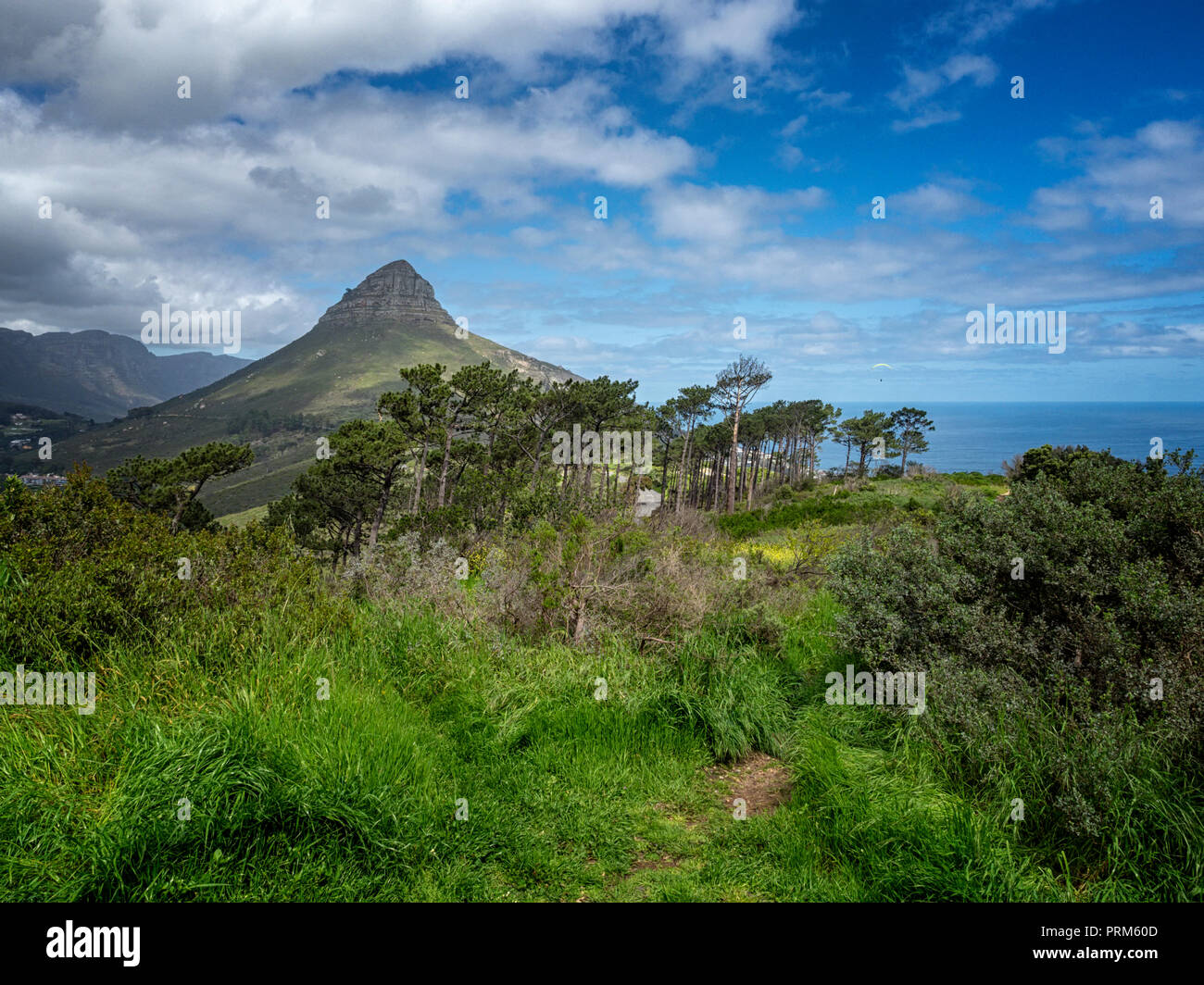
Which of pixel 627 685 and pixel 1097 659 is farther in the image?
pixel 627 685

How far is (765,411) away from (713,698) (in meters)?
54.1

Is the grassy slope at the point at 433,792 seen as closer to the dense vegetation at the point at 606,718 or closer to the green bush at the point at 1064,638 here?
→ the dense vegetation at the point at 606,718

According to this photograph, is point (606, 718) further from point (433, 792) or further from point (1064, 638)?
point (1064, 638)

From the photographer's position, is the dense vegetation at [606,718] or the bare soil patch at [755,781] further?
the bare soil patch at [755,781]

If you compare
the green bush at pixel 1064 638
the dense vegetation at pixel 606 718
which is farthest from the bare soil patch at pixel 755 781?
the green bush at pixel 1064 638

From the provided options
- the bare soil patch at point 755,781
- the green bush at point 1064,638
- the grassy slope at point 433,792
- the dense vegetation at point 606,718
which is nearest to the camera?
the grassy slope at point 433,792

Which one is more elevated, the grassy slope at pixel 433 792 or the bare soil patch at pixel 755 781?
the grassy slope at pixel 433 792

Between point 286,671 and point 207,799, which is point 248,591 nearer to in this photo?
point 286,671

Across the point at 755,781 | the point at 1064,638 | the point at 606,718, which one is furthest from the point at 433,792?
the point at 1064,638

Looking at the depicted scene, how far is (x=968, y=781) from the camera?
3.97 metres

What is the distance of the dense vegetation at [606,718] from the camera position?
303 cm

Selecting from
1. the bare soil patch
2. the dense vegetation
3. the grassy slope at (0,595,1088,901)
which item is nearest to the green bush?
the dense vegetation

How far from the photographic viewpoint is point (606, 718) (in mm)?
4777

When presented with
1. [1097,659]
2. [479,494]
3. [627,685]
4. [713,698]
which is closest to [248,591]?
[627,685]
